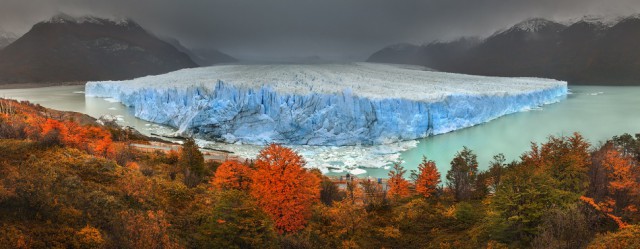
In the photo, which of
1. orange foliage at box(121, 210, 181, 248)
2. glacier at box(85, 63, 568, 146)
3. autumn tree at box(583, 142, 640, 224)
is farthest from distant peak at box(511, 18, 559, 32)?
orange foliage at box(121, 210, 181, 248)

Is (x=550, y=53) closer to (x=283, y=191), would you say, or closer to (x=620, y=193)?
(x=620, y=193)

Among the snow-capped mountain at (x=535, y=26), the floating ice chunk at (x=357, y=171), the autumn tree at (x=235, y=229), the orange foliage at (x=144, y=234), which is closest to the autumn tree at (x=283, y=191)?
the autumn tree at (x=235, y=229)

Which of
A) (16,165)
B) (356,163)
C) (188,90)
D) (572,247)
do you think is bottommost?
(356,163)

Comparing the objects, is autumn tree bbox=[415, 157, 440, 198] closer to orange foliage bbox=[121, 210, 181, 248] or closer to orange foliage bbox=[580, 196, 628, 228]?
Answer: orange foliage bbox=[580, 196, 628, 228]

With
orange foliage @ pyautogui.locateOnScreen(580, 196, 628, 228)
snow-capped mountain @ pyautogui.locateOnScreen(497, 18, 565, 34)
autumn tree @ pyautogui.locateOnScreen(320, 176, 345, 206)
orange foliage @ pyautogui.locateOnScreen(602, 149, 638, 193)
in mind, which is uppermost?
snow-capped mountain @ pyautogui.locateOnScreen(497, 18, 565, 34)

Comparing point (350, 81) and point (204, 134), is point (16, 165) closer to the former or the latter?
point (204, 134)

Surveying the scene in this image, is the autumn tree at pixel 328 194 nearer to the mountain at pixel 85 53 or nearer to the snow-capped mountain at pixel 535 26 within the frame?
the mountain at pixel 85 53

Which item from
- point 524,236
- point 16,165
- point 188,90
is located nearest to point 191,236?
point 16,165
